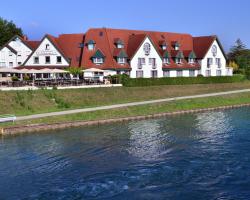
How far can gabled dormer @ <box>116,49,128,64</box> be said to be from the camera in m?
77.8

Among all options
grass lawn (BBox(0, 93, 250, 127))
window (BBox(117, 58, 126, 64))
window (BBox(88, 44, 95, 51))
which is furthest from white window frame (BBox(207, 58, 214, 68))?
window (BBox(88, 44, 95, 51))

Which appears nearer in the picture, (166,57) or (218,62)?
(166,57)

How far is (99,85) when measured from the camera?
213 ft

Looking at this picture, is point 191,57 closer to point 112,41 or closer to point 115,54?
point 112,41

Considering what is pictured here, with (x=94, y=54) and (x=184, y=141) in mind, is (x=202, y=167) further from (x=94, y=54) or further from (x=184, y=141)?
(x=94, y=54)

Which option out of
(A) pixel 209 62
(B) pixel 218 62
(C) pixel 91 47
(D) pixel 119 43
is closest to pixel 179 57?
(A) pixel 209 62

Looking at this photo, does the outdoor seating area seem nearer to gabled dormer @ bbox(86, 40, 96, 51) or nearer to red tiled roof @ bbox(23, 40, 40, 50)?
gabled dormer @ bbox(86, 40, 96, 51)

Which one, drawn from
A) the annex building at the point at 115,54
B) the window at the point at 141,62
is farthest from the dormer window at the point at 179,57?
the window at the point at 141,62

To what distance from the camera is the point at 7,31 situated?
11106 centimetres

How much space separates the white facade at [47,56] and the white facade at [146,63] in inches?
447

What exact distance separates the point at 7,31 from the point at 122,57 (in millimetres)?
43292

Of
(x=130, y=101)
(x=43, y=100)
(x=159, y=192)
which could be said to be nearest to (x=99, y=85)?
(x=130, y=101)

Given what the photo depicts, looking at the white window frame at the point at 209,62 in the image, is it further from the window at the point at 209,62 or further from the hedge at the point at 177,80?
the hedge at the point at 177,80

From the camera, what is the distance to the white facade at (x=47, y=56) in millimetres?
78625
